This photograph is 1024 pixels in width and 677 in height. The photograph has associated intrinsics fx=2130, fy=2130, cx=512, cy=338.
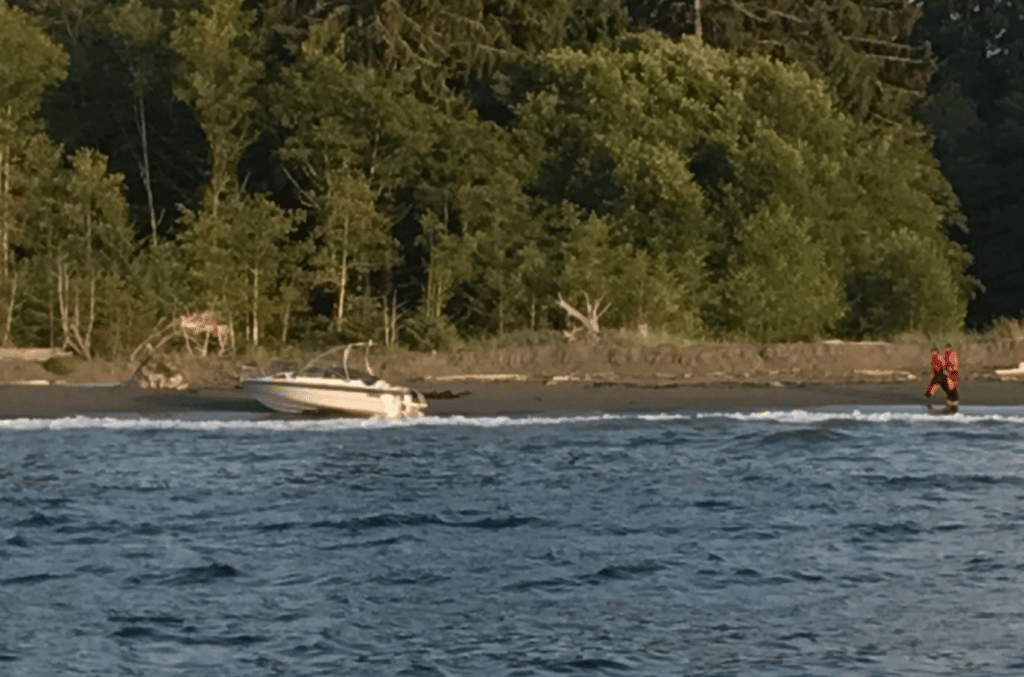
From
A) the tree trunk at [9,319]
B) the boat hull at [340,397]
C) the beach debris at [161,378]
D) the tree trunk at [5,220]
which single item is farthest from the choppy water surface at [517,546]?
the tree trunk at [5,220]

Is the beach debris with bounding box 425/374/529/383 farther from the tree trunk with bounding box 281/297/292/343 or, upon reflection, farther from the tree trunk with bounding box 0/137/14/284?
the tree trunk with bounding box 0/137/14/284

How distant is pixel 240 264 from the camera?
52938mm

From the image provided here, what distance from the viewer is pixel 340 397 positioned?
122ft

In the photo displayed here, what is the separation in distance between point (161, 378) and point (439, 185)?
625 inches

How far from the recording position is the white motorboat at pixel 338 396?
3691 centimetres

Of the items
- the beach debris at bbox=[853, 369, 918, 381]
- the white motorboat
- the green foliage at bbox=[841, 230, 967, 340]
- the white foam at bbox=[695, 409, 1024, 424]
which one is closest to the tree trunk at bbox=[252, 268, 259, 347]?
the white motorboat

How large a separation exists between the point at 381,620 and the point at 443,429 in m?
17.0

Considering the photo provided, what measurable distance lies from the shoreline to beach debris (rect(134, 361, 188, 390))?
245 mm

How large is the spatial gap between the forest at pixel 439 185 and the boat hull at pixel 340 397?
1071cm

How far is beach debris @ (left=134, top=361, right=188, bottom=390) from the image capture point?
40.8 m

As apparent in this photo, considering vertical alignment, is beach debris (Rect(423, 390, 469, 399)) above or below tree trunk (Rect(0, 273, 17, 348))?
below

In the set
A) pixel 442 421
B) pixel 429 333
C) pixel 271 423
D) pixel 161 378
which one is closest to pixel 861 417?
pixel 442 421

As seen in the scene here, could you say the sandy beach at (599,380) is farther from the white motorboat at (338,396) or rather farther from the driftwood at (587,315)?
the driftwood at (587,315)

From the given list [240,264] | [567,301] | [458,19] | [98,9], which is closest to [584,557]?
[567,301]
